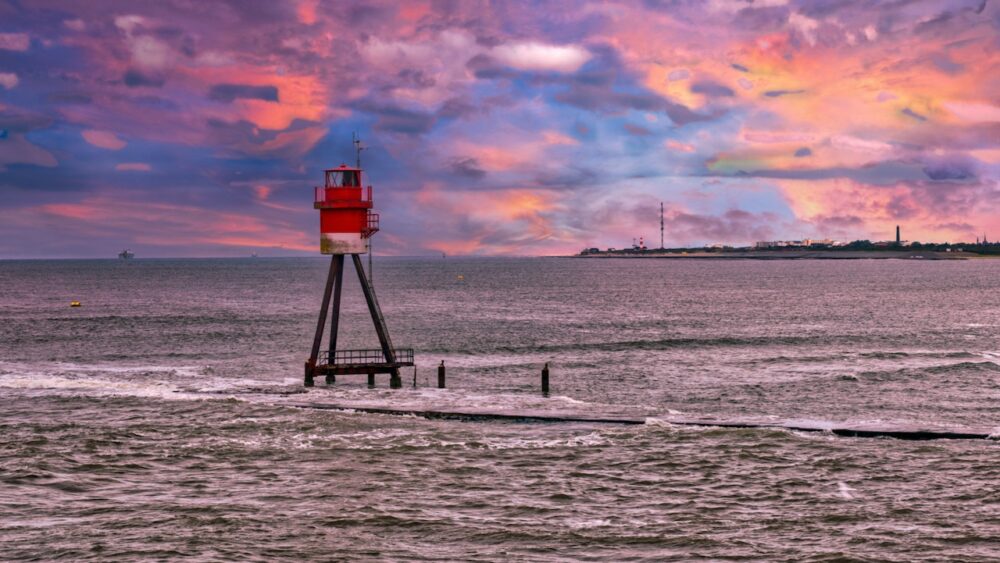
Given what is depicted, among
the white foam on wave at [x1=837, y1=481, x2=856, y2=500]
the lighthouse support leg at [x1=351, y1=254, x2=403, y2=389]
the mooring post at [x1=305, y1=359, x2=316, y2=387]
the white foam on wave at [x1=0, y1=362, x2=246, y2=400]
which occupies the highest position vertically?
the lighthouse support leg at [x1=351, y1=254, x2=403, y2=389]

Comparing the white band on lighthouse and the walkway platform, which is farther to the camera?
the white band on lighthouse

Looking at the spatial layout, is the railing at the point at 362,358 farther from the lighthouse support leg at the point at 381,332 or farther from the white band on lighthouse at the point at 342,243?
the white band on lighthouse at the point at 342,243

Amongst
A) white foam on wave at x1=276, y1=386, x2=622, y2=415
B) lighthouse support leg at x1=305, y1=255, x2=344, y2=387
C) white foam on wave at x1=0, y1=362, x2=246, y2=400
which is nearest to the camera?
white foam on wave at x1=276, y1=386, x2=622, y2=415

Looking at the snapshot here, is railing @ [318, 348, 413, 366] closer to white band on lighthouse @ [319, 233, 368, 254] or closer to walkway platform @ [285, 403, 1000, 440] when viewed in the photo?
white band on lighthouse @ [319, 233, 368, 254]

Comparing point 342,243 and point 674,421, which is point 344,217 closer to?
point 342,243

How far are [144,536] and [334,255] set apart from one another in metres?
23.4

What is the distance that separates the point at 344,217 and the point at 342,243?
4.16ft

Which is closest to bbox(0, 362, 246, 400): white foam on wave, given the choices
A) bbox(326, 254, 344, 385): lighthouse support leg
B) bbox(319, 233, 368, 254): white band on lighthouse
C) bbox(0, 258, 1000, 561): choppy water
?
bbox(0, 258, 1000, 561): choppy water

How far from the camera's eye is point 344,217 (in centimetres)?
4388

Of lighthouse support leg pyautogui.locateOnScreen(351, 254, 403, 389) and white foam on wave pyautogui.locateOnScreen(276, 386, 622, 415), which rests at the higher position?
lighthouse support leg pyautogui.locateOnScreen(351, 254, 403, 389)

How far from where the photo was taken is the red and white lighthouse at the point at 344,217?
43688 millimetres

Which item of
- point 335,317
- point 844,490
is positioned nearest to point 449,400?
point 335,317

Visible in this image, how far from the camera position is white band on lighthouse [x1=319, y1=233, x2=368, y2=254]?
143 feet

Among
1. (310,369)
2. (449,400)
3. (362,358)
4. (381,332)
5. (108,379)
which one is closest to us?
(449,400)
